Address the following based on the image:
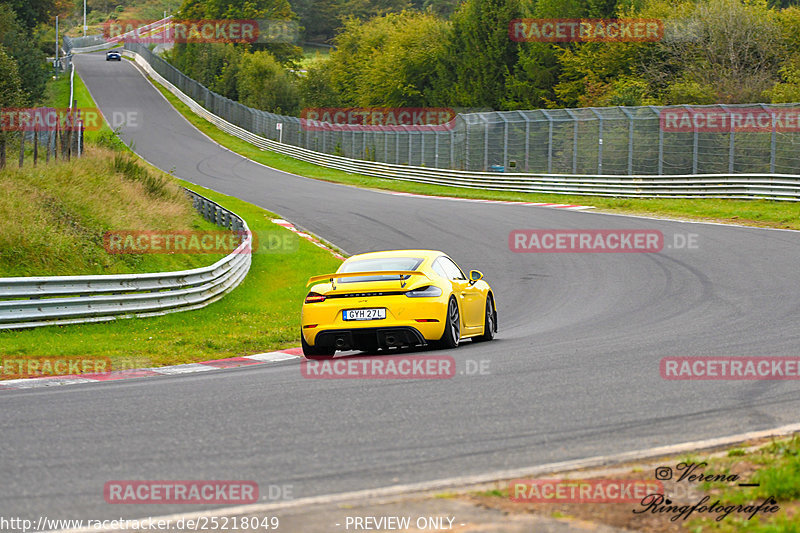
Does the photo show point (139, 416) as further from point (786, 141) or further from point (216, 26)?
point (216, 26)

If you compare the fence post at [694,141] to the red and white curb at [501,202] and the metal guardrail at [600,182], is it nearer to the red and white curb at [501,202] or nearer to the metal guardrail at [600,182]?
the metal guardrail at [600,182]

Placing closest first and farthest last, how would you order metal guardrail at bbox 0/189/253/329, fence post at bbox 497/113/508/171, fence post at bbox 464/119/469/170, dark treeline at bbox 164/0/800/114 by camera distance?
metal guardrail at bbox 0/189/253/329 < fence post at bbox 497/113/508/171 < fence post at bbox 464/119/469/170 < dark treeline at bbox 164/0/800/114

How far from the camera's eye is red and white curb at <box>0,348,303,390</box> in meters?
10.4

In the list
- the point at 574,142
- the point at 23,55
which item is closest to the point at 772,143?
the point at 574,142

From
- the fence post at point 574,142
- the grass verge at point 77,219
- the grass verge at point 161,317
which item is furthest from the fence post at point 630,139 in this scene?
the grass verge at point 77,219

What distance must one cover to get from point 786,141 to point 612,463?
2676 cm

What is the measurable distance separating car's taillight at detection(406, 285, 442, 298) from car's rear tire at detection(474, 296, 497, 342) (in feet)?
6.76

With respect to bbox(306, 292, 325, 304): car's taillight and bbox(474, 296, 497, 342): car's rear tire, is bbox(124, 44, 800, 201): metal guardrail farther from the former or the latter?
bbox(306, 292, 325, 304): car's taillight

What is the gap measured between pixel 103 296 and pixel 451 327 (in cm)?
651

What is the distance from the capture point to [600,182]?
35.7m

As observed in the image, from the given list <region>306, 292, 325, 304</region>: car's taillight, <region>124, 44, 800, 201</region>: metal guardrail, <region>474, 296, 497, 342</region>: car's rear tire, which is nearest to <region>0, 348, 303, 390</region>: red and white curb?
<region>306, 292, 325, 304</region>: car's taillight

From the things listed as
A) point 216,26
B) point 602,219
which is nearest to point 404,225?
point 602,219

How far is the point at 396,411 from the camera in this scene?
7449 mm

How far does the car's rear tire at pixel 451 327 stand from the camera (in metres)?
11.5
